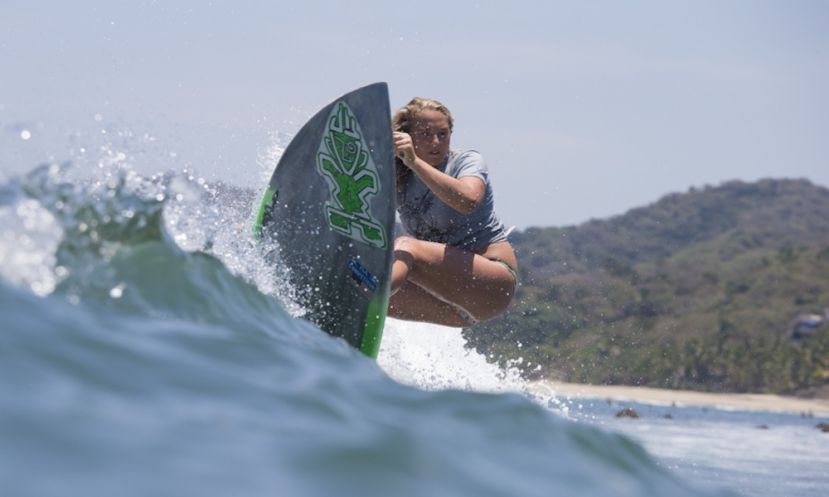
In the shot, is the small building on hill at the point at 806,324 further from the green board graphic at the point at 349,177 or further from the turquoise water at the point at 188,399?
the turquoise water at the point at 188,399

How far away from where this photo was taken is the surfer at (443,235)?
22.1 feet

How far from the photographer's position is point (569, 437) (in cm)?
387

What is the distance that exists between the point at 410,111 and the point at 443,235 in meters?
0.78

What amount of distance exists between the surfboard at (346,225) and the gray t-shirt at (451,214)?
0.46m

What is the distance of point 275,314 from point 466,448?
2.13 metres

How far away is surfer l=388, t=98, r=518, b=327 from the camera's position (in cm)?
672

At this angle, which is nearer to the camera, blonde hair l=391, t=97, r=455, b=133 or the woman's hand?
the woman's hand

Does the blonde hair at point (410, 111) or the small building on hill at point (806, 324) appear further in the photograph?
the small building on hill at point (806, 324)

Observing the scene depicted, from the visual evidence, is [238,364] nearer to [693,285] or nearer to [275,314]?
[275,314]

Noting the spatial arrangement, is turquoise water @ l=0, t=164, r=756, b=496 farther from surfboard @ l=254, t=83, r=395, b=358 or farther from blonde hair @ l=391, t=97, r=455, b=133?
blonde hair @ l=391, t=97, r=455, b=133

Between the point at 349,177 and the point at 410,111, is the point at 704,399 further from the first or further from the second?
the point at 349,177

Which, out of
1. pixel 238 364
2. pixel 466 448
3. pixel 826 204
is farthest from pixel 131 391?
pixel 826 204

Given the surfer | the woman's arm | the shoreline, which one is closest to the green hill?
the shoreline

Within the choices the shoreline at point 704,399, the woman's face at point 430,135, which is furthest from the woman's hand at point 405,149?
the shoreline at point 704,399
